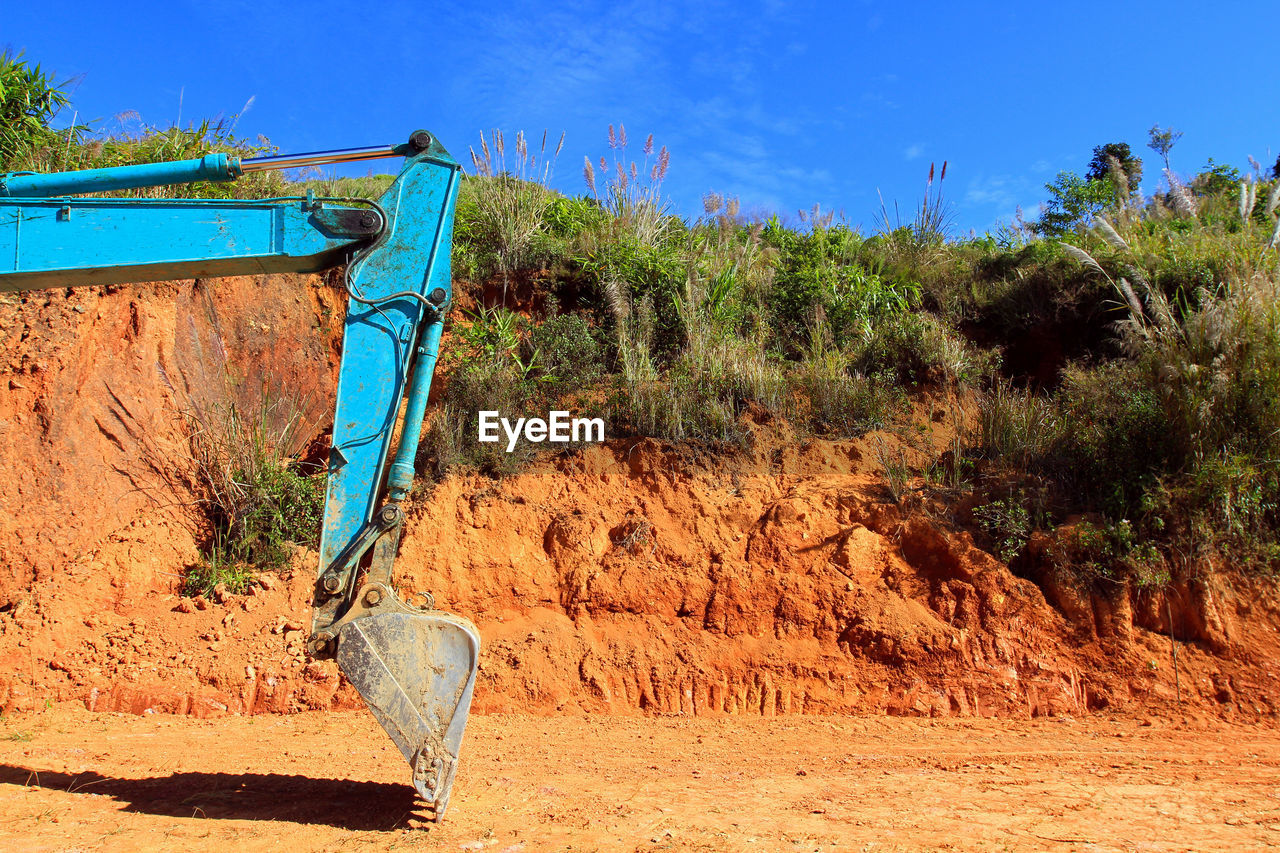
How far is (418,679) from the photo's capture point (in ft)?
13.8

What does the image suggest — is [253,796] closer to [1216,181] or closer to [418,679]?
[418,679]

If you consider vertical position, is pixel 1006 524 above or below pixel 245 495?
below

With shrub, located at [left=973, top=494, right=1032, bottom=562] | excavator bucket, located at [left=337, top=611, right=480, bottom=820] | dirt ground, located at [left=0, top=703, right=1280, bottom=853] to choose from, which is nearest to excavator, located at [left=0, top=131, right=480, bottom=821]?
excavator bucket, located at [left=337, top=611, right=480, bottom=820]

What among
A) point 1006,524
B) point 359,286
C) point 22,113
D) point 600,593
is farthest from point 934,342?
point 22,113

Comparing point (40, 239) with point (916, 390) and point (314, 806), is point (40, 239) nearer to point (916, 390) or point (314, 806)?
point (314, 806)

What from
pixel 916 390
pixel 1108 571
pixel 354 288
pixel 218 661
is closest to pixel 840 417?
pixel 916 390

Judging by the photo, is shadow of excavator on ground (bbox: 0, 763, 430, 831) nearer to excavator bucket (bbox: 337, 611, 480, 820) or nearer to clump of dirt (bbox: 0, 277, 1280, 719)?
excavator bucket (bbox: 337, 611, 480, 820)

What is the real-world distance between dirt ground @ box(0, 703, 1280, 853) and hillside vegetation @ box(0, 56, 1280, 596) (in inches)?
72.7

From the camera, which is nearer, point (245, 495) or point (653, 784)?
point (653, 784)

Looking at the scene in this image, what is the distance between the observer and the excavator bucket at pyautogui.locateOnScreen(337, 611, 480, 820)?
4.18 metres

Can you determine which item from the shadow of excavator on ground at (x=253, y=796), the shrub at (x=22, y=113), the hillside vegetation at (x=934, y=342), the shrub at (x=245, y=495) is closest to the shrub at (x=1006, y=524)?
the hillside vegetation at (x=934, y=342)

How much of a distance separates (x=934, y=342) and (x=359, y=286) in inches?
280

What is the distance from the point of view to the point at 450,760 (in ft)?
13.8

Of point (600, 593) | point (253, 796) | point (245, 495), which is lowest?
point (253, 796)
